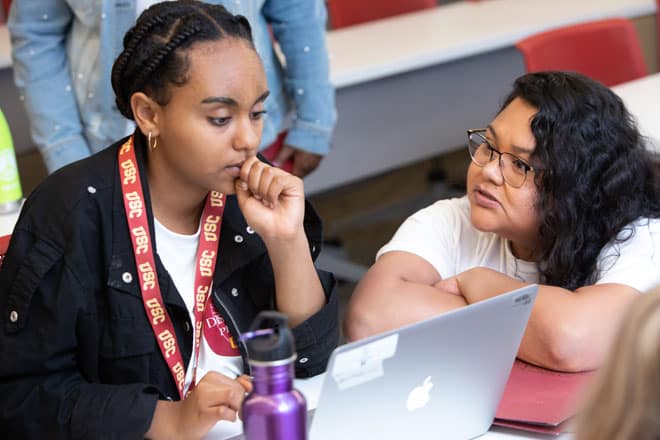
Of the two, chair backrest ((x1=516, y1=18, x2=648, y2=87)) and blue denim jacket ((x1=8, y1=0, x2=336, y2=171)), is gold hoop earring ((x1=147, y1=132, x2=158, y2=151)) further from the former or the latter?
chair backrest ((x1=516, y1=18, x2=648, y2=87))

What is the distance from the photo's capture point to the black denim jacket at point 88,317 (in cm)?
143

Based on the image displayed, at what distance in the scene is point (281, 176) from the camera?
1564 millimetres

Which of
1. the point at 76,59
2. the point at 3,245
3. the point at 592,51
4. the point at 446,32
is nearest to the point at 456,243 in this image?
the point at 3,245

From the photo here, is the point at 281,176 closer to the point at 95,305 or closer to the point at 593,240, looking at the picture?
the point at 95,305

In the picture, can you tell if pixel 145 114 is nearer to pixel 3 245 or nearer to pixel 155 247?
pixel 155 247

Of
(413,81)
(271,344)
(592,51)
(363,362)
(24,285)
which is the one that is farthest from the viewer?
Answer: (413,81)

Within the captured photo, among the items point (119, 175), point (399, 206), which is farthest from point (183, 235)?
point (399, 206)

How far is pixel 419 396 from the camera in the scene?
1.28 m

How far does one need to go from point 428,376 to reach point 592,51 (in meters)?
1.80

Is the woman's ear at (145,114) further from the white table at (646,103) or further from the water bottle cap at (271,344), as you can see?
the white table at (646,103)

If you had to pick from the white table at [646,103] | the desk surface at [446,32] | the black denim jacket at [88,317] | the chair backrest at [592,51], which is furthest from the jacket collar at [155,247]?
the desk surface at [446,32]

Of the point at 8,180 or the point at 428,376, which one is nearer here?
the point at 428,376

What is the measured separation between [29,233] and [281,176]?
1.24 ft

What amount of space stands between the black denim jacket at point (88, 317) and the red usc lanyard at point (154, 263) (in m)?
0.01
